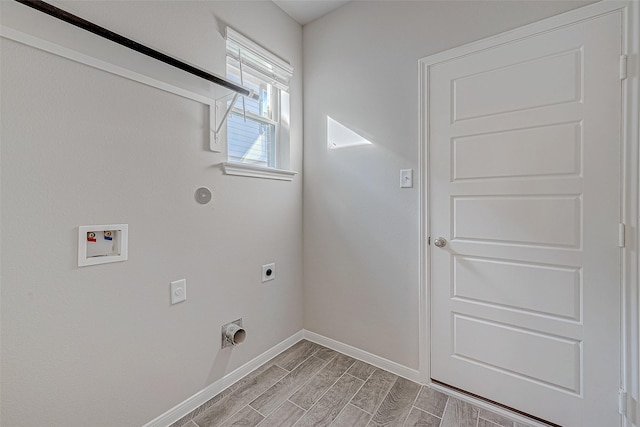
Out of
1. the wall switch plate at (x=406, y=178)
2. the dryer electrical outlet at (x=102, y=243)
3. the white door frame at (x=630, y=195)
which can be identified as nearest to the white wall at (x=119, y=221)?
the dryer electrical outlet at (x=102, y=243)

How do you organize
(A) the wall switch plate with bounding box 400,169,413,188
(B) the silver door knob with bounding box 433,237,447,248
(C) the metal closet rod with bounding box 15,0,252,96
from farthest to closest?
1. (A) the wall switch plate with bounding box 400,169,413,188
2. (B) the silver door knob with bounding box 433,237,447,248
3. (C) the metal closet rod with bounding box 15,0,252,96

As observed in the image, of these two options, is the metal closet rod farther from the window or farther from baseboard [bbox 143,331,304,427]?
baseboard [bbox 143,331,304,427]

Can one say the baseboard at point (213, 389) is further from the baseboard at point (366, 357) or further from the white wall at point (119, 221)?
the baseboard at point (366, 357)

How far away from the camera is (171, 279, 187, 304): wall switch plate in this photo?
1422 millimetres

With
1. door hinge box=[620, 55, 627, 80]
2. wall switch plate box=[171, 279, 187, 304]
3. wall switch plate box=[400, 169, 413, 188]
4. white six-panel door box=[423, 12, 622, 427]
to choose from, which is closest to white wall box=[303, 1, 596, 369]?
wall switch plate box=[400, 169, 413, 188]

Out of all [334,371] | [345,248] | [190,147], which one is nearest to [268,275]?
[345,248]

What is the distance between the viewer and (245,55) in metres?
1.84

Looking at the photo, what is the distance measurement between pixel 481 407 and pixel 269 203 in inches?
71.7

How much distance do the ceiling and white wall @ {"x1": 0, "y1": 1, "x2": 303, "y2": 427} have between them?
25 centimetres

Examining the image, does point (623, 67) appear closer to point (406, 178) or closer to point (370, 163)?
point (406, 178)

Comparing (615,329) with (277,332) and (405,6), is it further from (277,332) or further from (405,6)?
(405,6)

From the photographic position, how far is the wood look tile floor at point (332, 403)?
142cm

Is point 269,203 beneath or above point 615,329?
above

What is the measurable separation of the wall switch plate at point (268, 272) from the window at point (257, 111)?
69cm
